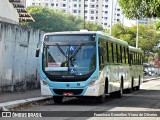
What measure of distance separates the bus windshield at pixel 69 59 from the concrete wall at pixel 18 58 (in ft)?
9.50

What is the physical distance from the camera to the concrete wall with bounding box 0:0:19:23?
94.5 feet

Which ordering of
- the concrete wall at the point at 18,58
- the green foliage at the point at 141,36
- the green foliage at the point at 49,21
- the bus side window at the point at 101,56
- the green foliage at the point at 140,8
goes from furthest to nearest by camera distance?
the green foliage at the point at 49,21, the green foliage at the point at 141,36, the concrete wall at the point at 18,58, the bus side window at the point at 101,56, the green foliage at the point at 140,8

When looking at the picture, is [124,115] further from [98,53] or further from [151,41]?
[151,41]

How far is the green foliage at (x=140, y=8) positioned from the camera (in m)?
16.1

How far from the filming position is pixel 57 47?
18203 mm

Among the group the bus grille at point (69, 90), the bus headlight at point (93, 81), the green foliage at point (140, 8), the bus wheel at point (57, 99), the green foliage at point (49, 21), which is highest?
the green foliage at point (49, 21)

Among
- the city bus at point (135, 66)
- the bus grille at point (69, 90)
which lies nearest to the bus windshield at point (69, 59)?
the bus grille at point (69, 90)

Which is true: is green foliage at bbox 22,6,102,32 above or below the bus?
above

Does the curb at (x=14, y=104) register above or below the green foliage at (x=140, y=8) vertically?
below

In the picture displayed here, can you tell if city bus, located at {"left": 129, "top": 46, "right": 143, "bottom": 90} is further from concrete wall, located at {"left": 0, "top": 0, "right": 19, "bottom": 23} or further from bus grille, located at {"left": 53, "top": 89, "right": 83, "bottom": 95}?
bus grille, located at {"left": 53, "top": 89, "right": 83, "bottom": 95}

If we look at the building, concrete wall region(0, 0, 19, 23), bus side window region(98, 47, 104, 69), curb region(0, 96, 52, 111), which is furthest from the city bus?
curb region(0, 96, 52, 111)

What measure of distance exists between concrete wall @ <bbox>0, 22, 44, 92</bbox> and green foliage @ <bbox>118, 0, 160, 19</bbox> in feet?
17.7

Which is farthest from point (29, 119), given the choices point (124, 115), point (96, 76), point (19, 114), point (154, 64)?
point (154, 64)

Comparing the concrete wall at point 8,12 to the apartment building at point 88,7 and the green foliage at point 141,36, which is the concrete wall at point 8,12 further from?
the apartment building at point 88,7
